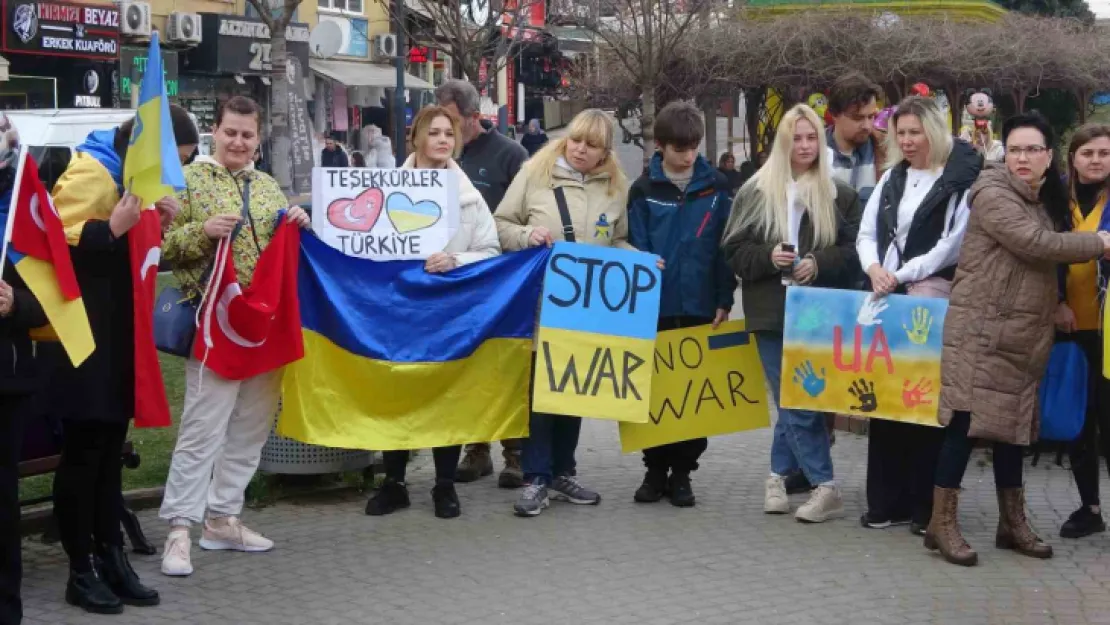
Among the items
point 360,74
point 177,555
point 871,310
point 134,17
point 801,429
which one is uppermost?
point 134,17

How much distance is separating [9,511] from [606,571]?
2.42 metres

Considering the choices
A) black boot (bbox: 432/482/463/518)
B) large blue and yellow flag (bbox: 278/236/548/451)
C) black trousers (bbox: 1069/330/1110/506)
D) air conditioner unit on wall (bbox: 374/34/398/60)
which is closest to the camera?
black trousers (bbox: 1069/330/1110/506)

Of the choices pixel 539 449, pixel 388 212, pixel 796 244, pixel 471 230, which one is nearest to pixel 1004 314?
pixel 796 244

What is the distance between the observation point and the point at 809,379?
22.5 feet

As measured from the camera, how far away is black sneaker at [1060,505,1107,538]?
22.0 feet

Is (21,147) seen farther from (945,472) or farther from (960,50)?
(960,50)

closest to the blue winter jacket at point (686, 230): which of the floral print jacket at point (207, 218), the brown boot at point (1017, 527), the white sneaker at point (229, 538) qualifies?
the brown boot at point (1017, 527)

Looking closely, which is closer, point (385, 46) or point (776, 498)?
point (776, 498)

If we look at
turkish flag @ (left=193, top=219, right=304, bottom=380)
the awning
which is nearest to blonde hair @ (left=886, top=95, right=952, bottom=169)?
turkish flag @ (left=193, top=219, right=304, bottom=380)

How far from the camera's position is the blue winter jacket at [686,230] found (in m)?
7.15

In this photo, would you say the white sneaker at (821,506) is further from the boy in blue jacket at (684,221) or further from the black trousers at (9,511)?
the black trousers at (9,511)

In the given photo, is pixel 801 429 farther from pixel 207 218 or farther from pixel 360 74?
pixel 360 74

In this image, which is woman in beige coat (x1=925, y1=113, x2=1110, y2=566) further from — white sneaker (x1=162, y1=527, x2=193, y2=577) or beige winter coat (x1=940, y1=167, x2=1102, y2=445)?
white sneaker (x1=162, y1=527, x2=193, y2=577)

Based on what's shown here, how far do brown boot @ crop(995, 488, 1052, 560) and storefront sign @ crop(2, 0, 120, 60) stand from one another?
2480 cm
